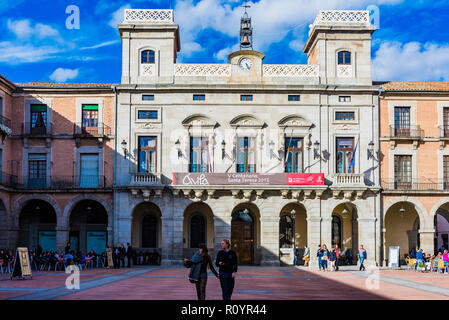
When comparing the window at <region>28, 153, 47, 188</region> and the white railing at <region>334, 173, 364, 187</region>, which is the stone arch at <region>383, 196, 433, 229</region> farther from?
the window at <region>28, 153, 47, 188</region>

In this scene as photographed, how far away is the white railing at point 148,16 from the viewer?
39.0 m

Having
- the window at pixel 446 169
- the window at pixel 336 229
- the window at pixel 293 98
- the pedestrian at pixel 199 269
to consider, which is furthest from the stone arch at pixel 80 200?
the pedestrian at pixel 199 269

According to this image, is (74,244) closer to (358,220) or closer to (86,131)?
(86,131)

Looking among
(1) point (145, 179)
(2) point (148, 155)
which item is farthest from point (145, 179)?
(2) point (148, 155)

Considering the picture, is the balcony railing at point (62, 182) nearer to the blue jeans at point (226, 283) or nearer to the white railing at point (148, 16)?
the white railing at point (148, 16)

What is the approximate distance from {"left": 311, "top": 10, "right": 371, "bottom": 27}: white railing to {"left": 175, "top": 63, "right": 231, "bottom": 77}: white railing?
711 centimetres

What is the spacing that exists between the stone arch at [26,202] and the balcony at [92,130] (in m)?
4.58

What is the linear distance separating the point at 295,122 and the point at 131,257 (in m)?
13.5

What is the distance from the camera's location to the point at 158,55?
1527 inches

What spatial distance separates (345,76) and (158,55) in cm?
1248

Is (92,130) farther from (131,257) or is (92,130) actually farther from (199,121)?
(131,257)

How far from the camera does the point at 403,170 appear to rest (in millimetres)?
38562

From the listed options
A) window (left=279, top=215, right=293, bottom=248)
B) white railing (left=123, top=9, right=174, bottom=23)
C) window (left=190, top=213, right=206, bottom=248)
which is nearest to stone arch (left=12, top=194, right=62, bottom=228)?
window (left=190, top=213, right=206, bottom=248)
